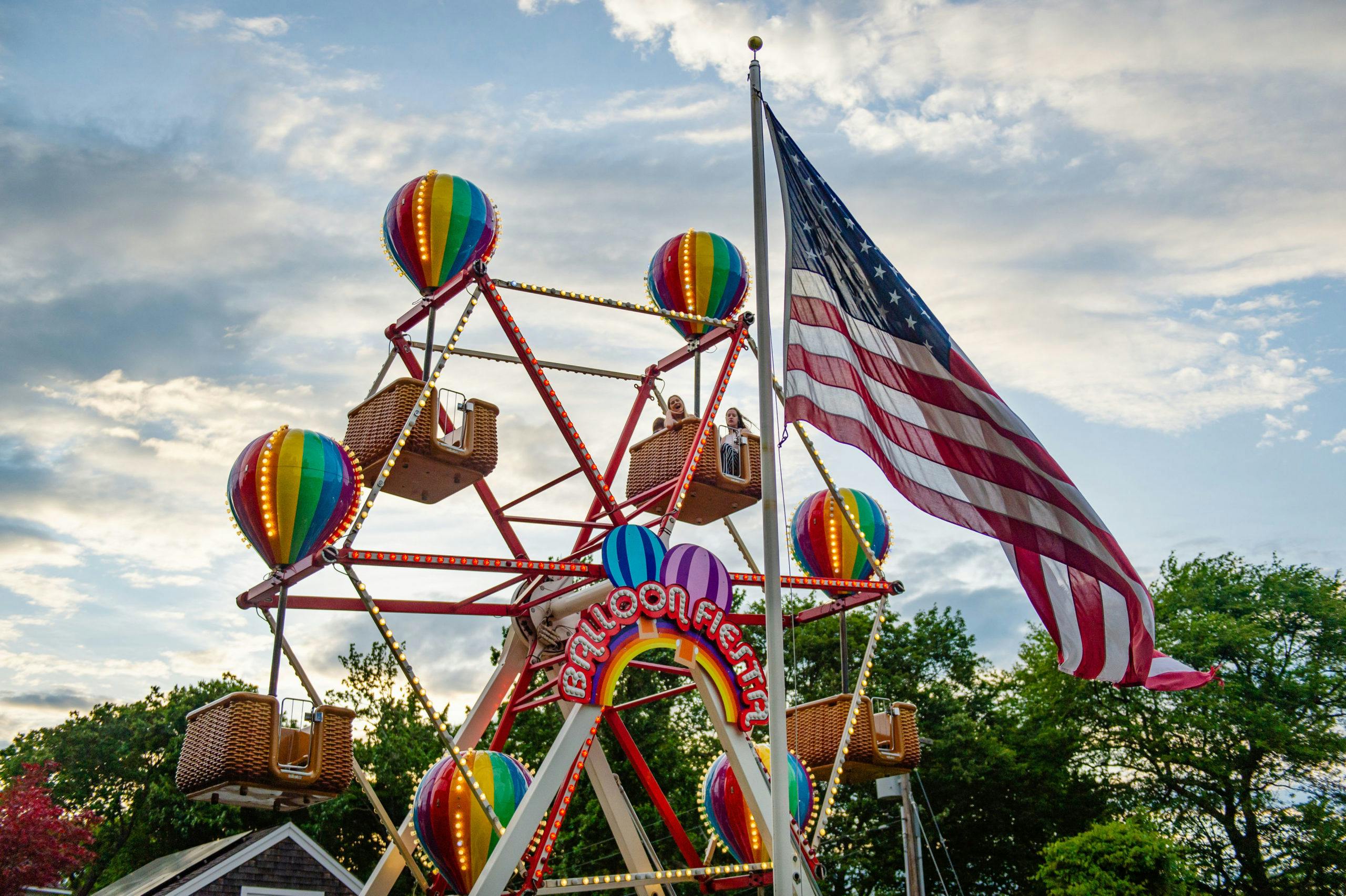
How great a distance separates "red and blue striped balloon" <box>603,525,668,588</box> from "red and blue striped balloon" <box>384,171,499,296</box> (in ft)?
11.4

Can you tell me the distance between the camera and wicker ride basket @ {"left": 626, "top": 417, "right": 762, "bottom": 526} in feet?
47.9

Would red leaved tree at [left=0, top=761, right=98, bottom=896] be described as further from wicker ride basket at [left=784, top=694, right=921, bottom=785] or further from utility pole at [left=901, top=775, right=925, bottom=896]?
wicker ride basket at [left=784, top=694, right=921, bottom=785]

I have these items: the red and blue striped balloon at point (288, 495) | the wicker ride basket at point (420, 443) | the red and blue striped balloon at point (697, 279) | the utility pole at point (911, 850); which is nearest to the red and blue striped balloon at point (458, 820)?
the red and blue striped balloon at point (288, 495)

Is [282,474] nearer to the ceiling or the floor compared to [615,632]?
nearer to the ceiling

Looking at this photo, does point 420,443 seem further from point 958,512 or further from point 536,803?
point 958,512

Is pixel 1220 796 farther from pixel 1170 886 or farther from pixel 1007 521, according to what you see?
pixel 1007 521

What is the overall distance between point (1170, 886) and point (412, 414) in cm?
1763

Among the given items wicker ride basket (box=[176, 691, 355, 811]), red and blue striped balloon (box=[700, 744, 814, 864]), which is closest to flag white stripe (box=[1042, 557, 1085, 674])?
red and blue striped balloon (box=[700, 744, 814, 864])

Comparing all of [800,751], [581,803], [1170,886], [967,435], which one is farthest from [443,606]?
[581,803]

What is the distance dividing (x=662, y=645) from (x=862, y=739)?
109 inches

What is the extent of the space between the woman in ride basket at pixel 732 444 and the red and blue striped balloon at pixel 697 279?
1.34 m

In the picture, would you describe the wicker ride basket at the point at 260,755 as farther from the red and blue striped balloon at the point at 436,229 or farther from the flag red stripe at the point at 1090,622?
the flag red stripe at the point at 1090,622

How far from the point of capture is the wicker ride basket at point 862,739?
13.7m

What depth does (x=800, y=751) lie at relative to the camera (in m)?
14.2
